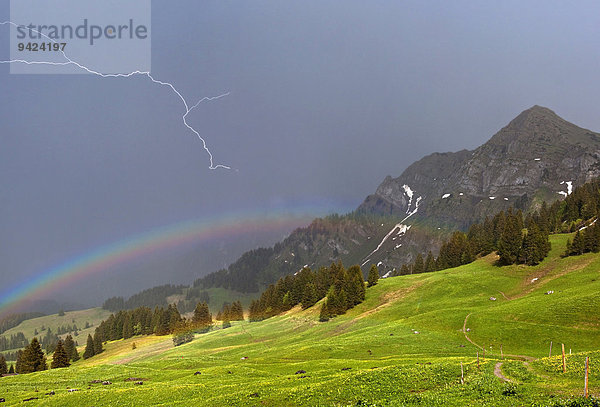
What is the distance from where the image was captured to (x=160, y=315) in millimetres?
178000

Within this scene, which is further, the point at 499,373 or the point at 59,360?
the point at 59,360

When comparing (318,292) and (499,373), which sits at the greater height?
(499,373)

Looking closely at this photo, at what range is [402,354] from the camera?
2320 inches

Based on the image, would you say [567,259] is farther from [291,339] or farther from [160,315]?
[160,315]

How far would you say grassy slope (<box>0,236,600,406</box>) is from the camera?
29156 millimetres

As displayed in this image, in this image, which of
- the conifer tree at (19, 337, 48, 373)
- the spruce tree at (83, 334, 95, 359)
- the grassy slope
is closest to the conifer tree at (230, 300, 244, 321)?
the grassy slope

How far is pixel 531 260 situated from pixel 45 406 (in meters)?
124

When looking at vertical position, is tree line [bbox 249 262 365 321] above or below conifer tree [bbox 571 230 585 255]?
below

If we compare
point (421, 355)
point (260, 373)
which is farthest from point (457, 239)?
point (260, 373)

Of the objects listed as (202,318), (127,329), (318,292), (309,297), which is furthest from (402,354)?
(127,329)

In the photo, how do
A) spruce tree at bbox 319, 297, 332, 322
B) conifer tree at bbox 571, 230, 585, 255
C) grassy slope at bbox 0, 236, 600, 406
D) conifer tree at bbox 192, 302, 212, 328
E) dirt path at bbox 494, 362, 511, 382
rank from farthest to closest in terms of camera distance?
conifer tree at bbox 192, 302, 212, 328
spruce tree at bbox 319, 297, 332, 322
conifer tree at bbox 571, 230, 585, 255
dirt path at bbox 494, 362, 511, 382
grassy slope at bbox 0, 236, 600, 406

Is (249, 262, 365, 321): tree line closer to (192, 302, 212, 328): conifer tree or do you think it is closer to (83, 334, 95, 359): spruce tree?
(192, 302, 212, 328): conifer tree

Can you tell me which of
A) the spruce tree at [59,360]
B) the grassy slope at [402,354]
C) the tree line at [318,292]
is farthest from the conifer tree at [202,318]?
the spruce tree at [59,360]

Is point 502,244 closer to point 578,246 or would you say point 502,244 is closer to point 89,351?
point 578,246
